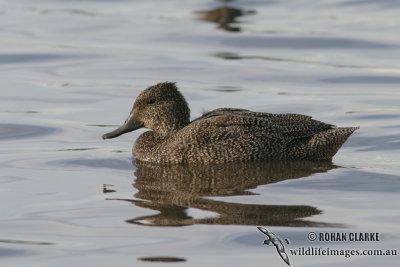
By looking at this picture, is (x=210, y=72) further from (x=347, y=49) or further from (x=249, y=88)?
(x=347, y=49)

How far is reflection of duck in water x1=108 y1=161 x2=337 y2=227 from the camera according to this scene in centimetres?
901

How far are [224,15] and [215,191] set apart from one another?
13635mm

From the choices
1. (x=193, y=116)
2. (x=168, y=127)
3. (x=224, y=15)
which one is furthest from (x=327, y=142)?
(x=224, y=15)

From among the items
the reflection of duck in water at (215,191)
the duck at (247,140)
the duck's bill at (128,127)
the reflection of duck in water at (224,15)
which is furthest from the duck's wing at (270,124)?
the reflection of duck in water at (224,15)

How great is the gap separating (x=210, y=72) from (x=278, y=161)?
252 inches

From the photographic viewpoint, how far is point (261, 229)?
8609 millimetres

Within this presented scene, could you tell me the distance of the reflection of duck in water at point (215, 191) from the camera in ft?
29.6

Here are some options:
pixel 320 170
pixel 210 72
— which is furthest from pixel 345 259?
pixel 210 72

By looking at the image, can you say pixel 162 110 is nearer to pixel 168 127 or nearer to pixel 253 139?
pixel 168 127

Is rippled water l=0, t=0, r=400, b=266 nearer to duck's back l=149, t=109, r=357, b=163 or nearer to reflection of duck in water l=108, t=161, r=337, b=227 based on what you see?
→ reflection of duck in water l=108, t=161, r=337, b=227

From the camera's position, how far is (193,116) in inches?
572

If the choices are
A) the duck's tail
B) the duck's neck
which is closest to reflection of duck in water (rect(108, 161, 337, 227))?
the duck's tail

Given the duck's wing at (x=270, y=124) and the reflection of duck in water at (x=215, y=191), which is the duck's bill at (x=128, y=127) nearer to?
the reflection of duck in water at (x=215, y=191)

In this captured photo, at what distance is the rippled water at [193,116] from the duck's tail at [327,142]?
0.67ft
